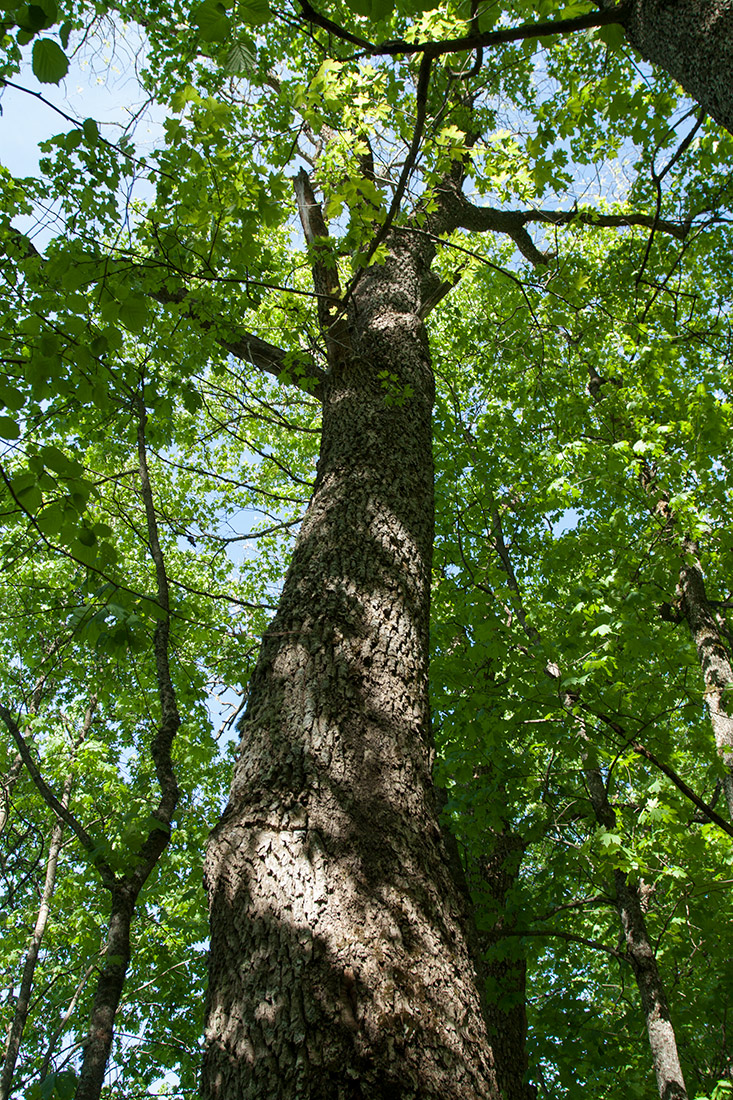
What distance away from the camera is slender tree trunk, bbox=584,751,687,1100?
4695mm

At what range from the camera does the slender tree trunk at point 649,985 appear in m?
4.70

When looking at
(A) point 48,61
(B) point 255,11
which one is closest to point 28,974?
(A) point 48,61

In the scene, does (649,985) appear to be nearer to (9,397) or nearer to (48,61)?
(9,397)

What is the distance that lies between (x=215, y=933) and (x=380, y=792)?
547mm

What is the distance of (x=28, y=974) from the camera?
266 inches

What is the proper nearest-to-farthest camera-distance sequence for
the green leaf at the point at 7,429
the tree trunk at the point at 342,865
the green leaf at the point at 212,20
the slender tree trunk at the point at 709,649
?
the tree trunk at the point at 342,865 < the green leaf at the point at 212,20 < the green leaf at the point at 7,429 < the slender tree trunk at the point at 709,649

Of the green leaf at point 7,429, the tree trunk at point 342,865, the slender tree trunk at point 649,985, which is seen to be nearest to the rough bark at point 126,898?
the tree trunk at point 342,865

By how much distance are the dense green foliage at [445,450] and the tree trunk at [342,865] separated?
44 centimetres

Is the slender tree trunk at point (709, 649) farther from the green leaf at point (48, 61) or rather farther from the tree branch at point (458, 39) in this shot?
the green leaf at point (48, 61)

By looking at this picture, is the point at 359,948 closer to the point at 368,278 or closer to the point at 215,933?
the point at 215,933

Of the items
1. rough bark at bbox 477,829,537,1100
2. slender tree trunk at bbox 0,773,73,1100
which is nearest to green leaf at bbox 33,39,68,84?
rough bark at bbox 477,829,537,1100

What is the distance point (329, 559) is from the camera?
243cm

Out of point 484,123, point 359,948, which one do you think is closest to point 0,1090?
point 359,948

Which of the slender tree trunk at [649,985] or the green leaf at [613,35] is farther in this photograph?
the slender tree trunk at [649,985]
